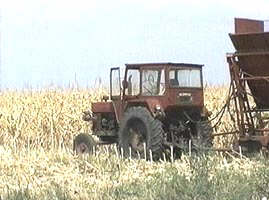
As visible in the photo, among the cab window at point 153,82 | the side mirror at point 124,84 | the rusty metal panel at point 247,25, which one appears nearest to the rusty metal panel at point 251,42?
the rusty metal panel at point 247,25

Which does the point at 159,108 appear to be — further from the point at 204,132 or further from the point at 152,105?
the point at 204,132

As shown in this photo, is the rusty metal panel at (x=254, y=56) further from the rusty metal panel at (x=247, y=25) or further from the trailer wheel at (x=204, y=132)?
the trailer wheel at (x=204, y=132)

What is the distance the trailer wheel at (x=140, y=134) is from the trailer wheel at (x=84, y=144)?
0.90 m

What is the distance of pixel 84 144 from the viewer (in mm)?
13961

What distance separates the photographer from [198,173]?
23.0ft

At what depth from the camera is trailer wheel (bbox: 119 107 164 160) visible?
40.0ft

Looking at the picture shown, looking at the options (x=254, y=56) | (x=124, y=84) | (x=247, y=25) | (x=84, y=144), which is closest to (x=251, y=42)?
(x=254, y=56)

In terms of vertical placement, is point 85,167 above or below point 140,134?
below

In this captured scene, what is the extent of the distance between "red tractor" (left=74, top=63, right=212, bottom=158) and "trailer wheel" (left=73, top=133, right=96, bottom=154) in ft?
2.34

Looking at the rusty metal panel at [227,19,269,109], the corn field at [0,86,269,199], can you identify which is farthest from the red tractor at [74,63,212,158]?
the rusty metal panel at [227,19,269,109]

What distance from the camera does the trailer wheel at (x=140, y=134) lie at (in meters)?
12.2

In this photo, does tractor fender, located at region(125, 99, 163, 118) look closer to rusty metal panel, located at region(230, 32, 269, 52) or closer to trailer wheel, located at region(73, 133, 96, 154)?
trailer wheel, located at region(73, 133, 96, 154)

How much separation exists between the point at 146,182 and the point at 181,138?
187 inches

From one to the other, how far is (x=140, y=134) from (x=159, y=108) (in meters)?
0.91
